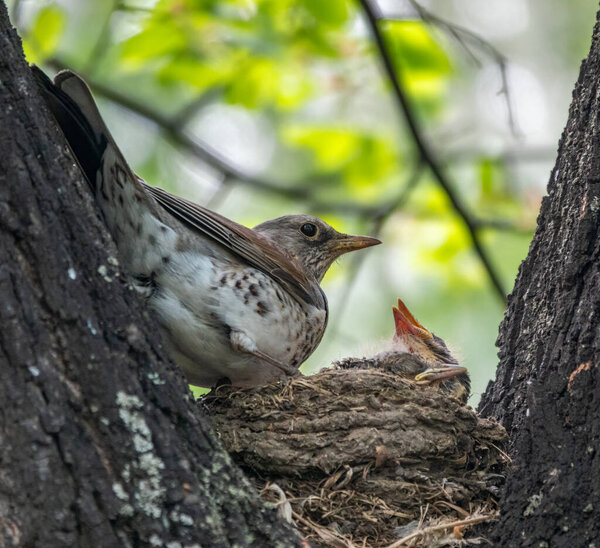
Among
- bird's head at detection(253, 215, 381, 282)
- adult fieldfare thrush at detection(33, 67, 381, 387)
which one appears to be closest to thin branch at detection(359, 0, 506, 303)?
bird's head at detection(253, 215, 381, 282)

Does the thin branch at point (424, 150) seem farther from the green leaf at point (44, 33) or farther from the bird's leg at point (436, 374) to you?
the green leaf at point (44, 33)

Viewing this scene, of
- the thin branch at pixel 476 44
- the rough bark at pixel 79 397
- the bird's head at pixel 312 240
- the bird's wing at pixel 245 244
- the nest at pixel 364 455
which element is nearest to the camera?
the rough bark at pixel 79 397

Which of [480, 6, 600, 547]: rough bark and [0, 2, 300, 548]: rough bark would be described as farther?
[480, 6, 600, 547]: rough bark

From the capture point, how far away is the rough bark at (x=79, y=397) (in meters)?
2.10

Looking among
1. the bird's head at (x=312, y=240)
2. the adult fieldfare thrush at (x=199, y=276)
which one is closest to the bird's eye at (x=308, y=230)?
the bird's head at (x=312, y=240)

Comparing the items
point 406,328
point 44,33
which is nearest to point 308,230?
point 406,328

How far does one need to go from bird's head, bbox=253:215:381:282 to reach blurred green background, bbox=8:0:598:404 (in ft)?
2.09

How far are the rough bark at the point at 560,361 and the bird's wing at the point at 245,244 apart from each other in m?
1.15

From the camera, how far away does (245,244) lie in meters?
4.10

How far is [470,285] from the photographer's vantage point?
7.77 m

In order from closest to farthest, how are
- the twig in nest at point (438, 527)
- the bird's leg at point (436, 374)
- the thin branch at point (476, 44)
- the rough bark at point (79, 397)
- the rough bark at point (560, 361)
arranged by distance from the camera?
1. the rough bark at point (79, 397)
2. the rough bark at point (560, 361)
3. the twig in nest at point (438, 527)
4. the bird's leg at point (436, 374)
5. the thin branch at point (476, 44)


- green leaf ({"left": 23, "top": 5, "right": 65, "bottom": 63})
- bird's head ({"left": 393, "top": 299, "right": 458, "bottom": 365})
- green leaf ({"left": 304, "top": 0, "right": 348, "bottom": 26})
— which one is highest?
green leaf ({"left": 304, "top": 0, "right": 348, "bottom": 26})

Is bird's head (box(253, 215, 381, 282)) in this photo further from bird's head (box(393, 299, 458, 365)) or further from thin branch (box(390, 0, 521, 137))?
thin branch (box(390, 0, 521, 137))

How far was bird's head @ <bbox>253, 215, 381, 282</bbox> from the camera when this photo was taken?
534 centimetres
